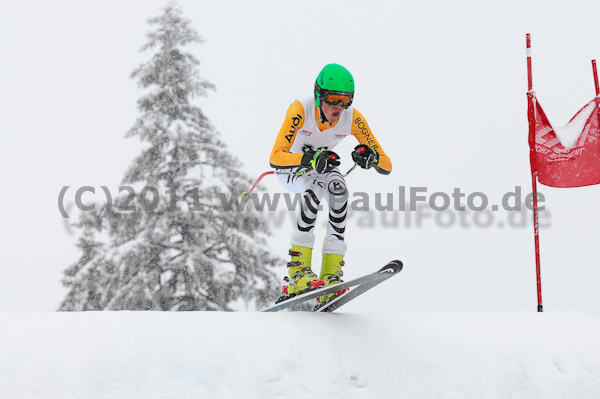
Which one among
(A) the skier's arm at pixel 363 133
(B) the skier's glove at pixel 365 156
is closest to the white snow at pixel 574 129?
(A) the skier's arm at pixel 363 133

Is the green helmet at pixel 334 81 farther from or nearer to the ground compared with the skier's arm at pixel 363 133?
farther from the ground

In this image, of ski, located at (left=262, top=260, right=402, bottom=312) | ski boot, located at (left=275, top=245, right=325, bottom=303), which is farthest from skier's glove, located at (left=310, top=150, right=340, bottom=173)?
ski, located at (left=262, top=260, right=402, bottom=312)

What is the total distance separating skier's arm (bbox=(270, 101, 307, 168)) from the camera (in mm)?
5719

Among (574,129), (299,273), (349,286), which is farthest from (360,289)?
(574,129)

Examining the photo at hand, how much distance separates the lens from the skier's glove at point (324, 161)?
17.8 ft

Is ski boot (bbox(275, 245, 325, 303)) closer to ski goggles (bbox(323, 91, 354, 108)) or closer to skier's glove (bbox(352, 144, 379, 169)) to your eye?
skier's glove (bbox(352, 144, 379, 169))

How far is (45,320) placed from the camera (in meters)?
4.76

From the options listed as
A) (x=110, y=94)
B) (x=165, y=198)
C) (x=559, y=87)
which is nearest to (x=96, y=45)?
(x=110, y=94)

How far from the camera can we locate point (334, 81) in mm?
5734

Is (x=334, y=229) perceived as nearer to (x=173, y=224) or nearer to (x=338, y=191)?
(x=338, y=191)

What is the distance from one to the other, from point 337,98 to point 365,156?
0.60 meters

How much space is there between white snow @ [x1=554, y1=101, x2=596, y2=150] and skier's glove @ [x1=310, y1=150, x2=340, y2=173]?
126 inches

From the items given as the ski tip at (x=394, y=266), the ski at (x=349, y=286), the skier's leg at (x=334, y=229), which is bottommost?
the ski at (x=349, y=286)

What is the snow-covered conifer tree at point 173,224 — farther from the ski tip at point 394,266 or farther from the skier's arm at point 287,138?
the ski tip at point 394,266
